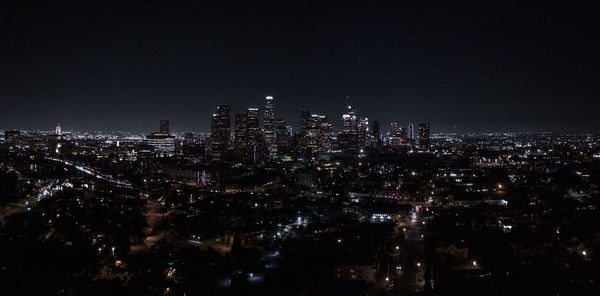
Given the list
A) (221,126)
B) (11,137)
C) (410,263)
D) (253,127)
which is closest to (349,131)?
(253,127)

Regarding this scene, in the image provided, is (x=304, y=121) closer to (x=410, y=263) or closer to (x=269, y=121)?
(x=269, y=121)

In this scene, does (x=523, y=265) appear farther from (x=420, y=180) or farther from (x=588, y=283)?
(x=420, y=180)

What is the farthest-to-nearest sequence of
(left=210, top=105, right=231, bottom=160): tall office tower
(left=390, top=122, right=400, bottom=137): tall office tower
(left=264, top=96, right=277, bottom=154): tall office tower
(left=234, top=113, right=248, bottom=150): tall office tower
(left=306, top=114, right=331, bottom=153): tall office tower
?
(left=390, top=122, right=400, bottom=137): tall office tower → (left=264, top=96, right=277, bottom=154): tall office tower → (left=306, top=114, right=331, bottom=153): tall office tower → (left=210, top=105, right=231, bottom=160): tall office tower → (left=234, top=113, right=248, bottom=150): tall office tower

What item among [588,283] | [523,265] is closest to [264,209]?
[523,265]

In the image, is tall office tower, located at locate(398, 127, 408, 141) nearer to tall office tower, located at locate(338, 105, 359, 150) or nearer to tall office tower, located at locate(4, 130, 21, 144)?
tall office tower, located at locate(338, 105, 359, 150)

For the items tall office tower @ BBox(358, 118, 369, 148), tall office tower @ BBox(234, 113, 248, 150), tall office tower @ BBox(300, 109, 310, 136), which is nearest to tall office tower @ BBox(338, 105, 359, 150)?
tall office tower @ BBox(358, 118, 369, 148)

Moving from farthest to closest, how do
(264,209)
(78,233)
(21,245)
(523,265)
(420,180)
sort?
(420,180)
(264,209)
(78,233)
(21,245)
(523,265)
